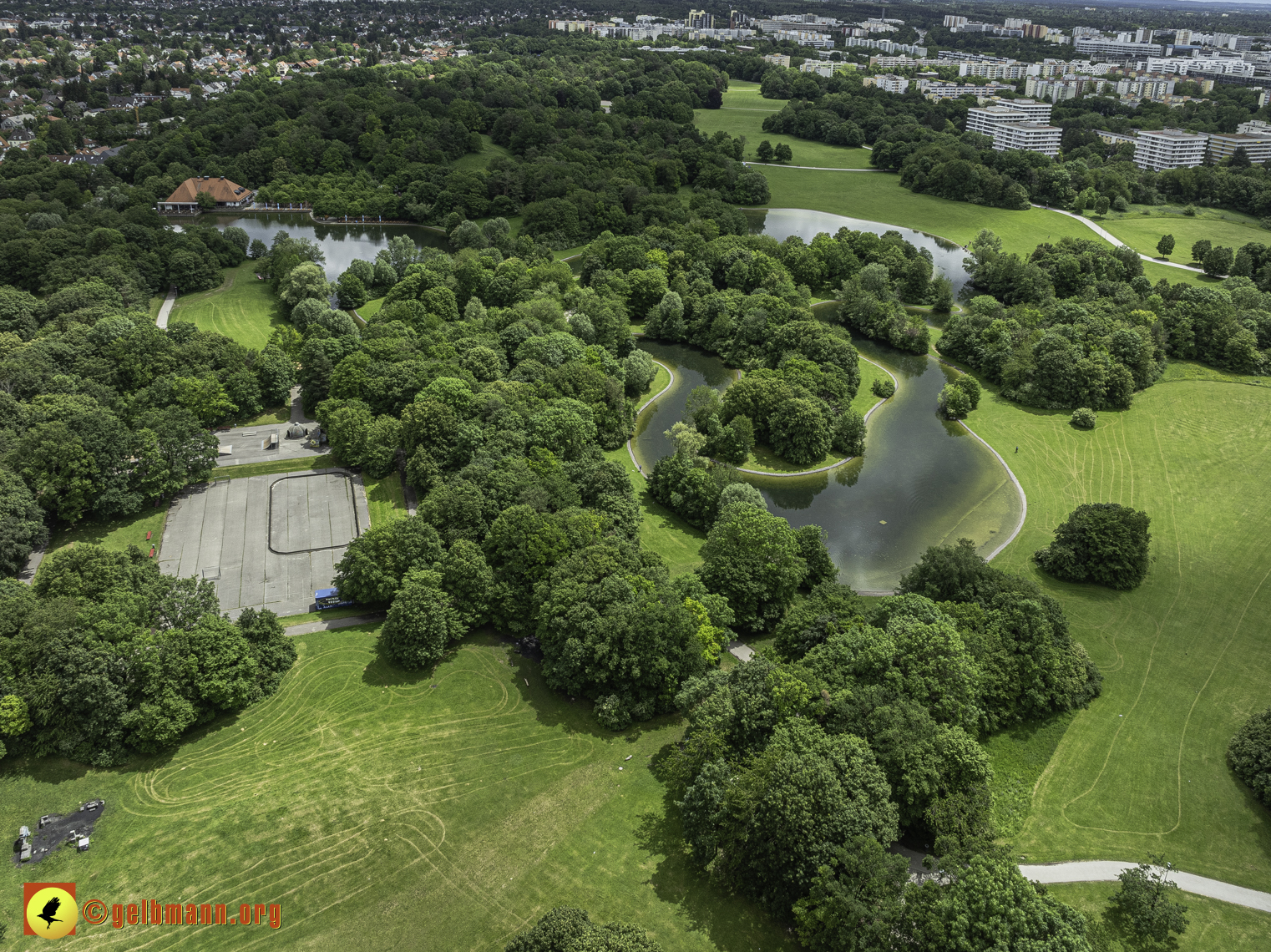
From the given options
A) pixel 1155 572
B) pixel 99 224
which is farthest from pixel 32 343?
pixel 1155 572

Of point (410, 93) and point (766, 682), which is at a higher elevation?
point (410, 93)

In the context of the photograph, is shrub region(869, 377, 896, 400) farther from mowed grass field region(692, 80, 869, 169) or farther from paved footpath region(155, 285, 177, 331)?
mowed grass field region(692, 80, 869, 169)

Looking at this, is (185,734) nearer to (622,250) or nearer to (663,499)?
(663,499)

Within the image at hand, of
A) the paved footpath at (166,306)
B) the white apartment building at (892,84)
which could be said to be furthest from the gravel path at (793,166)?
the paved footpath at (166,306)

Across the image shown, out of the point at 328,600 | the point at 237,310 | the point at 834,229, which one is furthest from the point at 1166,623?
the point at 237,310

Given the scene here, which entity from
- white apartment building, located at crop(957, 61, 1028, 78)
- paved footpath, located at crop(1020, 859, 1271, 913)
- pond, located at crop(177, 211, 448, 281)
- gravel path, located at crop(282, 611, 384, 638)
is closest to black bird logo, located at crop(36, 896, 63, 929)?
gravel path, located at crop(282, 611, 384, 638)

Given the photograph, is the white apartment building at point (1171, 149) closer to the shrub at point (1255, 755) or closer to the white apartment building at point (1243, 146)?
the white apartment building at point (1243, 146)
